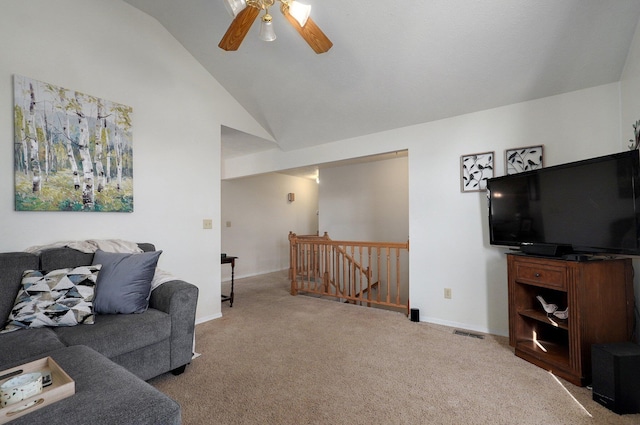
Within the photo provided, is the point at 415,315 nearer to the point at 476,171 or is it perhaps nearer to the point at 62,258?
the point at 476,171

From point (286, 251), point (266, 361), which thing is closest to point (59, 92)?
point (266, 361)

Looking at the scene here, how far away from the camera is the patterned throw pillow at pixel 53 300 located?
5.67 ft

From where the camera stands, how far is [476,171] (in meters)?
2.90

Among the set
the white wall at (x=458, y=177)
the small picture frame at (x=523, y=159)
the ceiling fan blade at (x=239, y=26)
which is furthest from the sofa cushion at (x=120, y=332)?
the small picture frame at (x=523, y=159)

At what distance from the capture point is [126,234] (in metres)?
2.69

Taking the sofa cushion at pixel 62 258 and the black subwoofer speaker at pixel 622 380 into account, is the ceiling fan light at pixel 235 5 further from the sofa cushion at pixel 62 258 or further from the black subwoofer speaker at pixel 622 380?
the black subwoofer speaker at pixel 622 380

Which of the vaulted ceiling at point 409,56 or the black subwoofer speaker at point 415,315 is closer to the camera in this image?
the vaulted ceiling at point 409,56

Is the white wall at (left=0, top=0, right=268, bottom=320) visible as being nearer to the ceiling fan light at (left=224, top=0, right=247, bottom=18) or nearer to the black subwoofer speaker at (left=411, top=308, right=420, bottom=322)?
the ceiling fan light at (left=224, top=0, right=247, bottom=18)

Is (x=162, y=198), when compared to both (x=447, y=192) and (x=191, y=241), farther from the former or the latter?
(x=447, y=192)

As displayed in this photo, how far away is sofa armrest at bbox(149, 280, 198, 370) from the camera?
2.02 m

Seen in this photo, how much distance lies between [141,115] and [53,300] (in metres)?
1.82

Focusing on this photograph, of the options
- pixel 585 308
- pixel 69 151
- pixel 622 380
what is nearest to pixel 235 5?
pixel 69 151

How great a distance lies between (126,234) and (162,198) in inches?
19.0

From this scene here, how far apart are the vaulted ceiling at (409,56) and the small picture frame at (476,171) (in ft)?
1.59
